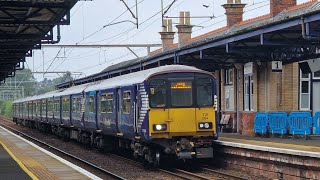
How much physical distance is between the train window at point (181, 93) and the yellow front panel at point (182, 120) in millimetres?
185

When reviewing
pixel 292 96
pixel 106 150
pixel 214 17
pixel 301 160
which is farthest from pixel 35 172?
pixel 214 17

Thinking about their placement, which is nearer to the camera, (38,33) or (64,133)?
(38,33)

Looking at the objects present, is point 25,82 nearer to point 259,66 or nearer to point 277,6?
point 277,6

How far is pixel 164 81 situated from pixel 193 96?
0.94m

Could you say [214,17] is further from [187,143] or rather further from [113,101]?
[187,143]

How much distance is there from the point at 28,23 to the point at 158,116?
20.1ft

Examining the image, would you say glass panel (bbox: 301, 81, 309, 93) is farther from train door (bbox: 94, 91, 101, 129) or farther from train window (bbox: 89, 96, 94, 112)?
train window (bbox: 89, 96, 94, 112)

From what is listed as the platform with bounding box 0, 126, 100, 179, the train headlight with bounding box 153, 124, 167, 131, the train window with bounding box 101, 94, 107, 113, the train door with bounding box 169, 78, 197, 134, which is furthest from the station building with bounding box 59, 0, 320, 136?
the platform with bounding box 0, 126, 100, 179

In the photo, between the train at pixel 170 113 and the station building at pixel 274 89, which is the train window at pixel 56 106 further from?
the train at pixel 170 113

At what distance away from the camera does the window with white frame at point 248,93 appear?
2495cm

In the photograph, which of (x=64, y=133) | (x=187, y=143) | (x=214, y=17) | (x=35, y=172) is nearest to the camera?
(x=35, y=172)

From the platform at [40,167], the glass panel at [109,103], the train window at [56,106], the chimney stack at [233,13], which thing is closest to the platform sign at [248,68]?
the glass panel at [109,103]

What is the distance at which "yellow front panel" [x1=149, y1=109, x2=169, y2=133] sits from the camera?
15545 mm

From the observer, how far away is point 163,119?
619 inches
